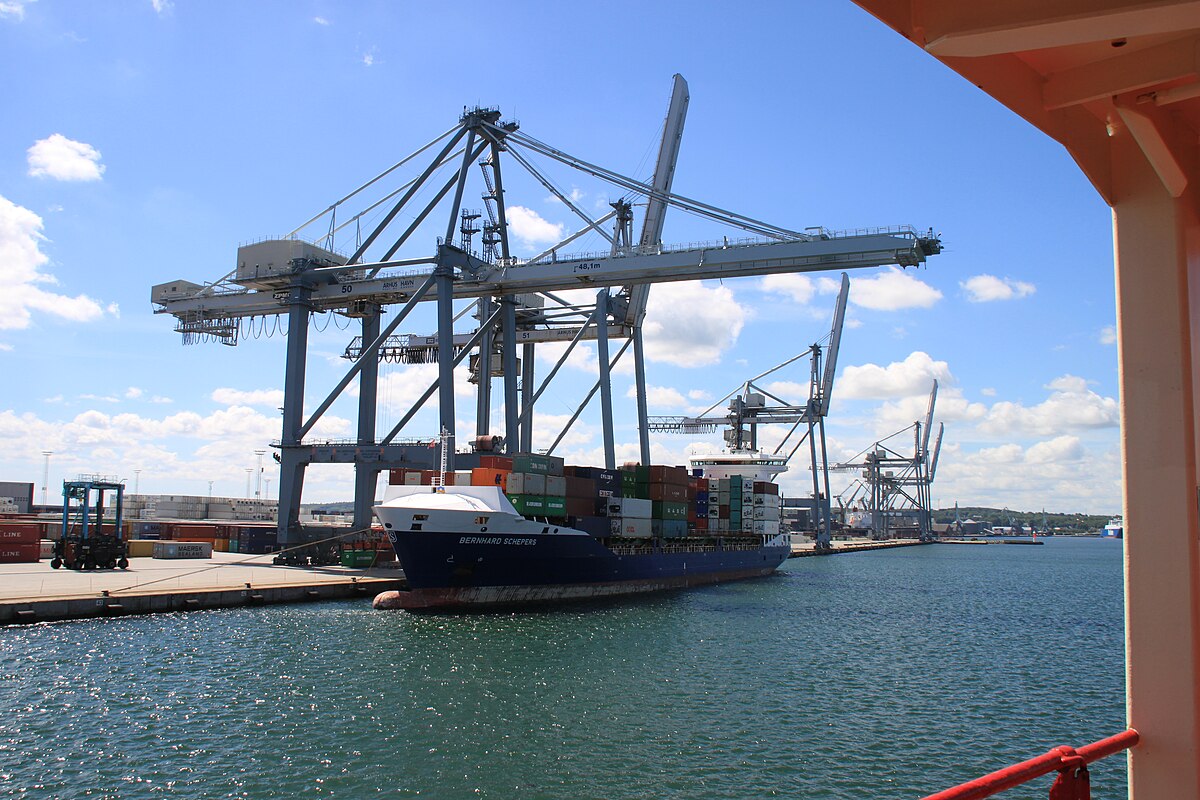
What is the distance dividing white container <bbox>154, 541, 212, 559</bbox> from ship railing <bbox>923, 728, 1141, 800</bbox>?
42819mm

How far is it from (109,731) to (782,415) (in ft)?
208

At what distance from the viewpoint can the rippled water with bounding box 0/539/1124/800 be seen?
1080cm

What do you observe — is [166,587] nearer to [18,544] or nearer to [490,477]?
[490,477]

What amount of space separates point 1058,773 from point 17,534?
40.6 m

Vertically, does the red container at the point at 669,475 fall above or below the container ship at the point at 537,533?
above

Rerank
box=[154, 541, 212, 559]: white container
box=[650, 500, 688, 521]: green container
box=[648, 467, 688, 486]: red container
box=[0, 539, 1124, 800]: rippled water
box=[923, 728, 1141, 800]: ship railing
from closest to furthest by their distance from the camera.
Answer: box=[923, 728, 1141, 800]: ship railing, box=[0, 539, 1124, 800]: rippled water, box=[650, 500, 688, 521]: green container, box=[648, 467, 688, 486]: red container, box=[154, 541, 212, 559]: white container

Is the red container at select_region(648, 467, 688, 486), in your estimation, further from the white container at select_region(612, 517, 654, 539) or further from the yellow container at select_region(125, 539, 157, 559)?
the yellow container at select_region(125, 539, 157, 559)

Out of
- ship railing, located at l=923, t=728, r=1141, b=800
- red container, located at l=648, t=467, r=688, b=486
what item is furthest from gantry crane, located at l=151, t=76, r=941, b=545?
ship railing, located at l=923, t=728, r=1141, b=800

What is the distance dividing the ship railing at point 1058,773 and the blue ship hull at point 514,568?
22.8 meters

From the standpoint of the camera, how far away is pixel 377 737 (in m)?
12.2

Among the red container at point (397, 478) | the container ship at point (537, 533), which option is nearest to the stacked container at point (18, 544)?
the red container at point (397, 478)

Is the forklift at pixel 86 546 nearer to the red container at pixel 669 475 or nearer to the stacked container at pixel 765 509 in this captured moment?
the red container at pixel 669 475

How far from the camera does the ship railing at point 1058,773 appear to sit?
296 cm

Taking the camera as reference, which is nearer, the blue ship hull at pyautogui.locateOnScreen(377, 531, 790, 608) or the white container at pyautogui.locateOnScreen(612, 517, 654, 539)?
the blue ship hull at pyautogui.locateOnScreen(377, 531, 790, 608)
